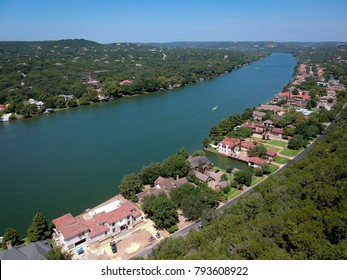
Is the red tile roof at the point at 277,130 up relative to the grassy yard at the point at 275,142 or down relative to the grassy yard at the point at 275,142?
up

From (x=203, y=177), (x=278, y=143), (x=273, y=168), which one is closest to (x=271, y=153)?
(x=273, y=168)

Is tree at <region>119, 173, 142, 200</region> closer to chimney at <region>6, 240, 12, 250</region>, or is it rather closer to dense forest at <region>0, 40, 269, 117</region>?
chimney at <region>6, 240, 12, 250</region>

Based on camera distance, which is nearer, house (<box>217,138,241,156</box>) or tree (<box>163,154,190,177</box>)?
tree (<box>163,154,190,177</box>)

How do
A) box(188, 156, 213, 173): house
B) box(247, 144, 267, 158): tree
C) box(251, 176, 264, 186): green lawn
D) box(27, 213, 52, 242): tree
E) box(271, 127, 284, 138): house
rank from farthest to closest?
box(271, 127, 284, 138): house → box(247, 144, 267, 158): tree → box(188, 156, 213, 173): house → box(251, 176, 264, 186): green lawn → box(27, 213, 52, 242): tree

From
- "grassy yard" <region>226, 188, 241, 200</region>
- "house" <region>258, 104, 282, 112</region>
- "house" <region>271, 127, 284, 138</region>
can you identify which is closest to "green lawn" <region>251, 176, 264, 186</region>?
"grassy yard" <region>226, 188, 241, 200</region>

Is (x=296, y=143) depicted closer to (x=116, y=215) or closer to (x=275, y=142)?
(x=275, y=142)

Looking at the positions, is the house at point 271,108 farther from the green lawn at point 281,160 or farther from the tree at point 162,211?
the tree at point 162,211

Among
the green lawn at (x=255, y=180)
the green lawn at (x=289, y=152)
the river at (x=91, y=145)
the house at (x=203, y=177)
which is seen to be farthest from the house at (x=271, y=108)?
the house at (x=203, y=177)

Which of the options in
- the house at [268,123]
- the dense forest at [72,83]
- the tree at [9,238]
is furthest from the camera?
the dense forest at [72,83]
